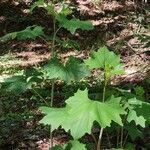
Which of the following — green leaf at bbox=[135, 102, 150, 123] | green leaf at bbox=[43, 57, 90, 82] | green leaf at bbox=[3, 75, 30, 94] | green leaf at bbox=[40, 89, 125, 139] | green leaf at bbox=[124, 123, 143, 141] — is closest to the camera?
green leaf at bbox=[40, 89, 125, 139]

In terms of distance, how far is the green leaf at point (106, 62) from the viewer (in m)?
3.40

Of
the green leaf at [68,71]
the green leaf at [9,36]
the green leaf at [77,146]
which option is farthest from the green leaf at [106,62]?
the green leaf at [9,36]

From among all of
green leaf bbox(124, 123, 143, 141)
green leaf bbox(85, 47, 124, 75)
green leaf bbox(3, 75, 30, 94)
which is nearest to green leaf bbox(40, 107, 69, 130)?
green leaf bbox(85, 47, 124, 75)

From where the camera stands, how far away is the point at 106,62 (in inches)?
136

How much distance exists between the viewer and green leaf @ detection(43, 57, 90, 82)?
391 cm

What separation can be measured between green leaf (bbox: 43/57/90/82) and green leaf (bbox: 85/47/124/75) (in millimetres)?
450

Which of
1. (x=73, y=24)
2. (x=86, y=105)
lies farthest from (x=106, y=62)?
(x=73, y=24)

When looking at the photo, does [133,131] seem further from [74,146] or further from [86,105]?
[86,105]

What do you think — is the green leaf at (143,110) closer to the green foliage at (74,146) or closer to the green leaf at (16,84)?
the green foliage at (74,146)

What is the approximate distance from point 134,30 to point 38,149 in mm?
6284

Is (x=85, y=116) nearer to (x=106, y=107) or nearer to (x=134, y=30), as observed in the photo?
(x=106, y=107)

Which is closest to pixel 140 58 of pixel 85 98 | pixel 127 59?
pixel 127 59

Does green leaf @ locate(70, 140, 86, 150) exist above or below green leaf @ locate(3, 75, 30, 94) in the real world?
below

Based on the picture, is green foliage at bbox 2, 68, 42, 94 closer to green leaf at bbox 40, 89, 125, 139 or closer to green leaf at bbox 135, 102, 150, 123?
green leaf at bbox 40, 89, 125, 139
